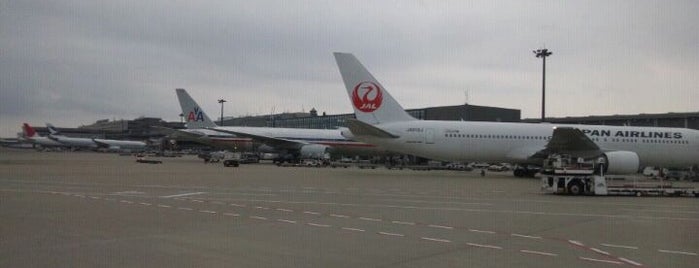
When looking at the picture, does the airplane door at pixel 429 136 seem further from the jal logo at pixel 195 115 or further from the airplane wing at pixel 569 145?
the jal logo at pixel 195 115

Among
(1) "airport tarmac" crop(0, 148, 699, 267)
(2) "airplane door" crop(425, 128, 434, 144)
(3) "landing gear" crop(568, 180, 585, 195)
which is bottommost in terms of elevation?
Answer: (1) "airport tarmac" crop(0, 148, 699, 267)

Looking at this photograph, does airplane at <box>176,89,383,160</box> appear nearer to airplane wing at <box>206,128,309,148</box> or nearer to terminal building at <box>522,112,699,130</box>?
airplane wing at <box>206,128,309,148</box>

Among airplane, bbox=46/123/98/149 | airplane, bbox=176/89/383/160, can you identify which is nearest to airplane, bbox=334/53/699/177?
airplane, bbox=176/89/383/160

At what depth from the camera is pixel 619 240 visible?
31.0ft

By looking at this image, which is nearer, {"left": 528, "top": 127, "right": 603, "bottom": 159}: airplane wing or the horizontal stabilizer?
{"left": 528, "top": 127, "right": 603, "bottom": 159}: airplane wing

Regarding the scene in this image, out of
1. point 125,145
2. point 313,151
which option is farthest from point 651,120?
point 125,145

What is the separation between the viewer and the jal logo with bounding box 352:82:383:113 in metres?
33.8

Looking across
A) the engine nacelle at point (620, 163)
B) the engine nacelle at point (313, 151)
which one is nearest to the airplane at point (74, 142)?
the engine nacelle at point (313, 151)

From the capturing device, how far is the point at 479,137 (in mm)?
33438

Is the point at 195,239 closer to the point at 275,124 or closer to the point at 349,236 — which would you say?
the point at 349,236

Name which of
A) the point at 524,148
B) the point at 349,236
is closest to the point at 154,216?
the point at 349,236

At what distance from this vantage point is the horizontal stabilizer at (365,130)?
30911mm

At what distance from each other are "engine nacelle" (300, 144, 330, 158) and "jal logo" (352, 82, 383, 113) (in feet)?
66.0

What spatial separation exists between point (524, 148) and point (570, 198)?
15.9 m
